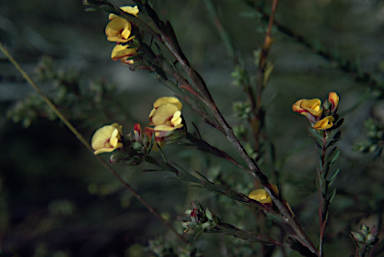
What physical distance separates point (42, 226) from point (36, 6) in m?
1.69

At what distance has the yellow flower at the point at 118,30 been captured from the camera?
0.32 m

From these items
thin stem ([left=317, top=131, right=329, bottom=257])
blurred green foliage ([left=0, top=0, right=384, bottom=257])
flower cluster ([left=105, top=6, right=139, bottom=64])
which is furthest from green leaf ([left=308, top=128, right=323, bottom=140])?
flower cluster ([left=105, top=6, right=139, bottom=64])

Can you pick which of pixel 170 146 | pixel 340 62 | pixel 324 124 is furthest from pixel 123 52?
pixel 170 146

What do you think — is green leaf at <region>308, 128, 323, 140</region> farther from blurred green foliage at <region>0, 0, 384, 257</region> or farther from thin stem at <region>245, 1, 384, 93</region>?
thin stem at <region>245, 1, 384, 93</region>

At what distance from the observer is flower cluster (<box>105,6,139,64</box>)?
0.32 m

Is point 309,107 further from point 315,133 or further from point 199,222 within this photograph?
point 199,222

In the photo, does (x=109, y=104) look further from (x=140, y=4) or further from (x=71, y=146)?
(x=71, y=146)

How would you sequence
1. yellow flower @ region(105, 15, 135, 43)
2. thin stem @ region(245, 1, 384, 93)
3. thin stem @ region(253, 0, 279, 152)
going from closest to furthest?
1. yellow flower @ region(105, 15, 135, 43)
2. thin stem @ region(253, 0, 279, 152)
3. thin stem @ region(245, 1, 384, 93)

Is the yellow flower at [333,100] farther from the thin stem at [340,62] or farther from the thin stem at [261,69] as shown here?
the thin stem at [340,62]

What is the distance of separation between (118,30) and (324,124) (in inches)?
11.9

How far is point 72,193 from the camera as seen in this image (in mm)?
1453

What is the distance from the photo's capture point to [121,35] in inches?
13.0

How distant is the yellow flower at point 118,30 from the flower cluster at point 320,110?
24cm

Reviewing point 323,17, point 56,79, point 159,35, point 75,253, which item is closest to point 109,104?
point 56,79
